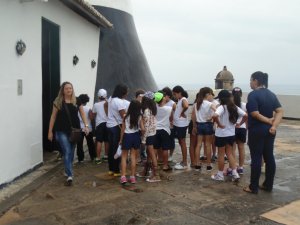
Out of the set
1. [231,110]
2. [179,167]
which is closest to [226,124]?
[231,110]

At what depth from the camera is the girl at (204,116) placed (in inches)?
275

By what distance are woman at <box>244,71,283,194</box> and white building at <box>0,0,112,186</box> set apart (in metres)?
3.61

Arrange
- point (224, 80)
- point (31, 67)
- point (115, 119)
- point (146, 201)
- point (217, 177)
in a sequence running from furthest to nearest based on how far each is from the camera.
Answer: point (224, 80) → point (31, 67) → point (115, 119) → point (217, 177) → point (146, 201)

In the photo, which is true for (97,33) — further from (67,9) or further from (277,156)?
(277,156)

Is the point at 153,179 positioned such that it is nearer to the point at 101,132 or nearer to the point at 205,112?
the point at 205,112

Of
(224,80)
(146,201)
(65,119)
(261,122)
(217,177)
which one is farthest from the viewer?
(224,80)

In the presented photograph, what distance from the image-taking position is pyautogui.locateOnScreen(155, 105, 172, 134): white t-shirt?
6.84 meters

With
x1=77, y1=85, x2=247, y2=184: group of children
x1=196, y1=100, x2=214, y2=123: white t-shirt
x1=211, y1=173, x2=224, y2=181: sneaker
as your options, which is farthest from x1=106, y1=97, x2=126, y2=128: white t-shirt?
x1=211, y1=173, x2=224, y2=181: sneaker

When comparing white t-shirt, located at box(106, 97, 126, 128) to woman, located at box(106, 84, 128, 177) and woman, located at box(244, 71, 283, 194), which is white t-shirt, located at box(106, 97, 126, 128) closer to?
woman, located at box(106, 84, 128, 177)

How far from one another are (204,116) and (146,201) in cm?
227

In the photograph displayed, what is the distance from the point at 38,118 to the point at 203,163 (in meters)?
3.34

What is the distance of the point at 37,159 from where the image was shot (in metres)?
7.16

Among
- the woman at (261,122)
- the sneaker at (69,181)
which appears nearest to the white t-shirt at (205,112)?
the woman at (261,122)

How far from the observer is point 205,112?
6.99 meters
